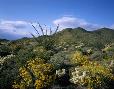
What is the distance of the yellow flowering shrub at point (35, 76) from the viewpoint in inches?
497

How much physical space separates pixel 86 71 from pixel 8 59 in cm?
531

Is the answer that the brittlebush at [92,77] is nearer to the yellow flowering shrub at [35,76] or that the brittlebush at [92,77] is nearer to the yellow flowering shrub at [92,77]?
the yellow flowering shrub at [92,77]

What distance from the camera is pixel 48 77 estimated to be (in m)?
13.2

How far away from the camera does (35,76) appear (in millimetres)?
13047

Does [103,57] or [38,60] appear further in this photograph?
[103,57]

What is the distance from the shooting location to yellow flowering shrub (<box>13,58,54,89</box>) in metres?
12.6

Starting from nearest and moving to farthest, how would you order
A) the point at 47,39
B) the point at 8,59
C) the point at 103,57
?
the point at 8,59, the point at 103,57, the point at 47,39

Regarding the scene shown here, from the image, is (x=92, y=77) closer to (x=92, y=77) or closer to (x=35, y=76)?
(x=92, y=77)

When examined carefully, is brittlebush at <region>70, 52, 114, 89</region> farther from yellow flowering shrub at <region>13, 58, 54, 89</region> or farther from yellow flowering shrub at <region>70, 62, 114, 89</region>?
yellow flowering shrub at <region>13, 58, 54, 89</region>

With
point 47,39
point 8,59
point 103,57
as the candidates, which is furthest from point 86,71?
point 47,39

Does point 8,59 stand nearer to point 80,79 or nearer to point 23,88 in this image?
point 23,88

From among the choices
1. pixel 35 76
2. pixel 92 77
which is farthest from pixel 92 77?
pixel 35 76

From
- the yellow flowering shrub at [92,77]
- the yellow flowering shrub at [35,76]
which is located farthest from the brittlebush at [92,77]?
the yellow flowering shrub at [35,76]

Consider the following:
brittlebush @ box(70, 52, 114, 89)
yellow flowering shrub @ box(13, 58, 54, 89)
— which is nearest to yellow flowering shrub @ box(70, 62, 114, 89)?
brittlebush @ box(70, 52, 114, 89)
